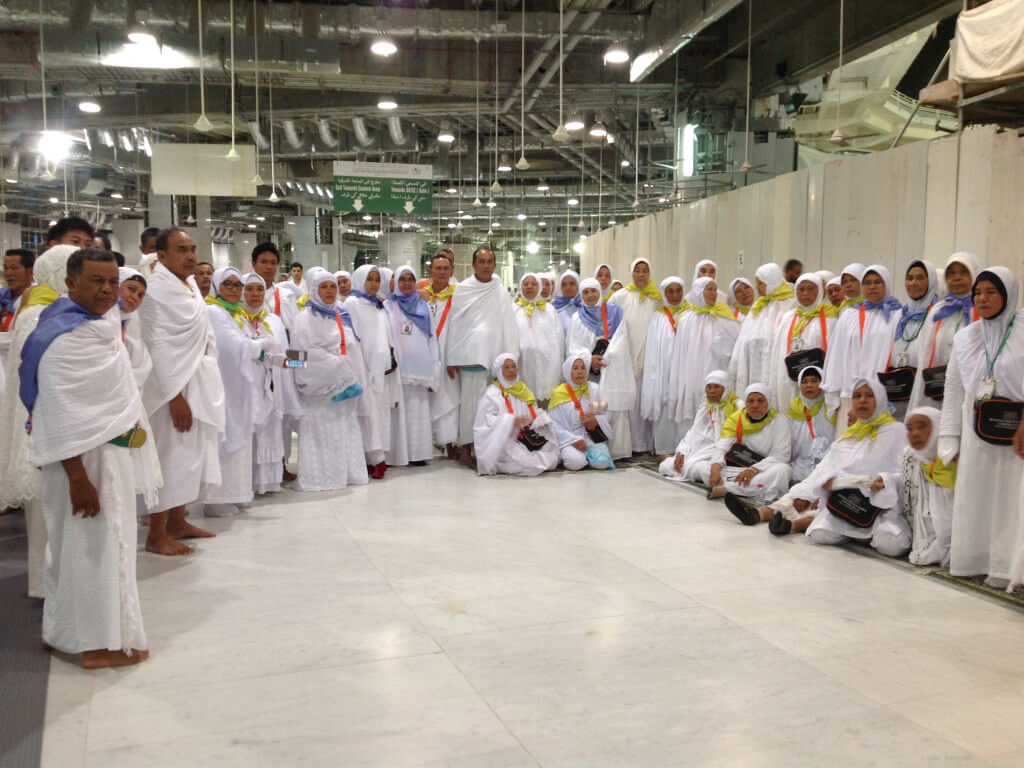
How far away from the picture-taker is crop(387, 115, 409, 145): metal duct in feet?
46.2

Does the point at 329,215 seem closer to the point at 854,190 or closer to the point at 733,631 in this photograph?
the point at 854,190

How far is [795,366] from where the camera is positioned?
6184mm

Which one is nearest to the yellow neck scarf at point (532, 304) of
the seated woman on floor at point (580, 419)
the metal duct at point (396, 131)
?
the seated woman on floor at point (580, 419)

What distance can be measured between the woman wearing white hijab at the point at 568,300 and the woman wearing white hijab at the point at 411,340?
4.52 ft

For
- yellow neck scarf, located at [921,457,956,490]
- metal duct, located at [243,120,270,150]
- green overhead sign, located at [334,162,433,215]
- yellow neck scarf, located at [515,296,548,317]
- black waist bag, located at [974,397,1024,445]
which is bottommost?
yellow neck scarf, located at [921,457,956,490]

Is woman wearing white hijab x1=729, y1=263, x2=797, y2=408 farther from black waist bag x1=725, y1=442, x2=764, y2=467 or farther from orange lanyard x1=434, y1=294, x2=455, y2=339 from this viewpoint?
orange lanyard x1=434, y1=294, x2=455, y2=339

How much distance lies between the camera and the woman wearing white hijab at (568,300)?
7973 millimetres

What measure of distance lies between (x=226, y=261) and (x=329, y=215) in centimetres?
531

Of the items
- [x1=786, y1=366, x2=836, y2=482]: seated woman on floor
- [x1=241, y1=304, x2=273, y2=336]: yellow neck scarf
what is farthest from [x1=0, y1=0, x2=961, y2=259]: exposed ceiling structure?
[x1=786, y1=366, x2=836, y2=482]: seated woman on floor

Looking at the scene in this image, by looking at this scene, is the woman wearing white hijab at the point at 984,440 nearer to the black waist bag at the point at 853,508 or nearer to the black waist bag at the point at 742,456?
the black waist bag at the point at 853,508

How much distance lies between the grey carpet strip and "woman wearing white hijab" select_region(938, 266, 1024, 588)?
4163 mm

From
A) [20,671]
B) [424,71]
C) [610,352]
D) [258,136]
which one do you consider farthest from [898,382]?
[258,136]

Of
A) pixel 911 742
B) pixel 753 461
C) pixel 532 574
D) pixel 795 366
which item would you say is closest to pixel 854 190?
pixel 795 366

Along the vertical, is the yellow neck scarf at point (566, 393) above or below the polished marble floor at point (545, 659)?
above
